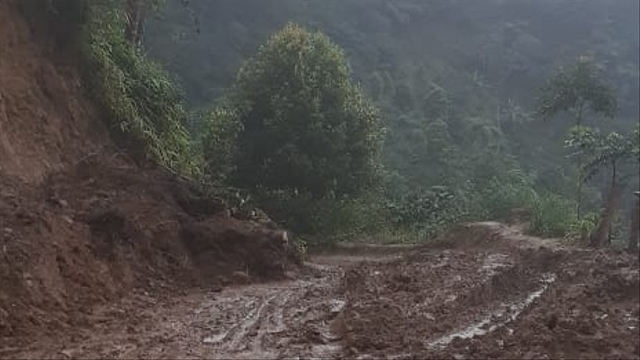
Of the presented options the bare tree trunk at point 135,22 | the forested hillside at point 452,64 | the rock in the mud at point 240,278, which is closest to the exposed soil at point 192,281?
the rock in the mud at point 240,278

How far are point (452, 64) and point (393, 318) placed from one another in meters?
48.1

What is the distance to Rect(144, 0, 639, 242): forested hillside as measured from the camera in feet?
134

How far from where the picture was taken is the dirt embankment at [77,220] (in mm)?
8328

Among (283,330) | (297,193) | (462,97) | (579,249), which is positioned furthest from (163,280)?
(462,97)

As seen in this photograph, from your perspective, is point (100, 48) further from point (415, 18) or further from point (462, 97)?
point (415, 18)

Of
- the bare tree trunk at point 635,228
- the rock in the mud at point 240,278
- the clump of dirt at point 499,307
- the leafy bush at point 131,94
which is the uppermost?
the leafy bush at point 131,94

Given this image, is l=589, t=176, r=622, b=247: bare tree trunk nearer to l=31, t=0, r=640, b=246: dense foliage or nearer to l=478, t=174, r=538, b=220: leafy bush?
l=31, t=0, r=640, b=246: dense foliage

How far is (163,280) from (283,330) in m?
3.07

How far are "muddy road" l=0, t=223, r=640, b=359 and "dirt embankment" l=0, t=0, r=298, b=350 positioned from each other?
36 centimetres

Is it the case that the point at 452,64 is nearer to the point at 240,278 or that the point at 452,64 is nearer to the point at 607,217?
the point at 607,217

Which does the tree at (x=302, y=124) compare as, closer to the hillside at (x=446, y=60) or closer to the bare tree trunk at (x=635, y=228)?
Result: the bare tree trunk at (x=635, y=228)

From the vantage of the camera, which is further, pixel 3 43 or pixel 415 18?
pixel 415 18

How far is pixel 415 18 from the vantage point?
188 feet

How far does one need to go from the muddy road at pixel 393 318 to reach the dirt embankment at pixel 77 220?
363 millimetres
